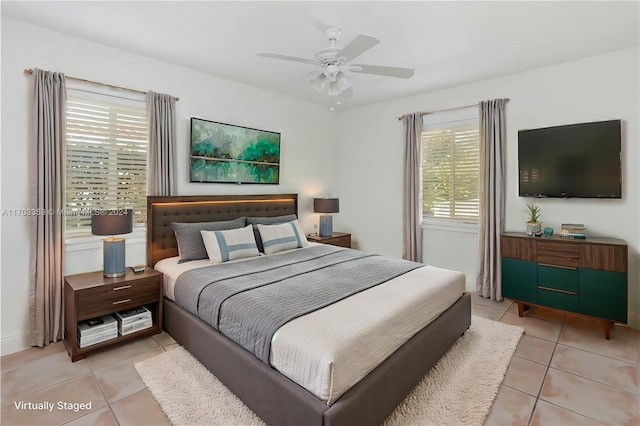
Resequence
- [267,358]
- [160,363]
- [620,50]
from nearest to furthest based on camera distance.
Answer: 1. [267,358]
2. [160,363]
3. [620,50]

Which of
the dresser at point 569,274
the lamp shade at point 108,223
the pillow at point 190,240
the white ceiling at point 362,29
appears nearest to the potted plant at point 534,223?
the dresser at point 569,274

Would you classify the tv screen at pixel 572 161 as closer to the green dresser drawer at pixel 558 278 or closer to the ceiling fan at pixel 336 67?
the green dresser drawer at pixel 558 278

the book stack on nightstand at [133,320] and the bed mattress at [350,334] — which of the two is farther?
the book stack on nightstand at [133,320]

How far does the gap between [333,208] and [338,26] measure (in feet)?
9.05

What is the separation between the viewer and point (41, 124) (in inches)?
109

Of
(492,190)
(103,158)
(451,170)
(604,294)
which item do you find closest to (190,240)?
(103,158)

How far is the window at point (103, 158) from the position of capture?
3043mm

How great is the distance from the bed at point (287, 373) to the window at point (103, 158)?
0.32 m

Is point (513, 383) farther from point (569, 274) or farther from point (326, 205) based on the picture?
point (326, 205)

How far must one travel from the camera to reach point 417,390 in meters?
2.23

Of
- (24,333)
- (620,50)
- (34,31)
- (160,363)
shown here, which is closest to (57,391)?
(160,363)

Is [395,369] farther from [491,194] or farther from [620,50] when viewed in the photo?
[620,50]

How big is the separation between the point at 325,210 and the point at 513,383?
3241 mm

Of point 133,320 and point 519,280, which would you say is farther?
point 519,280
